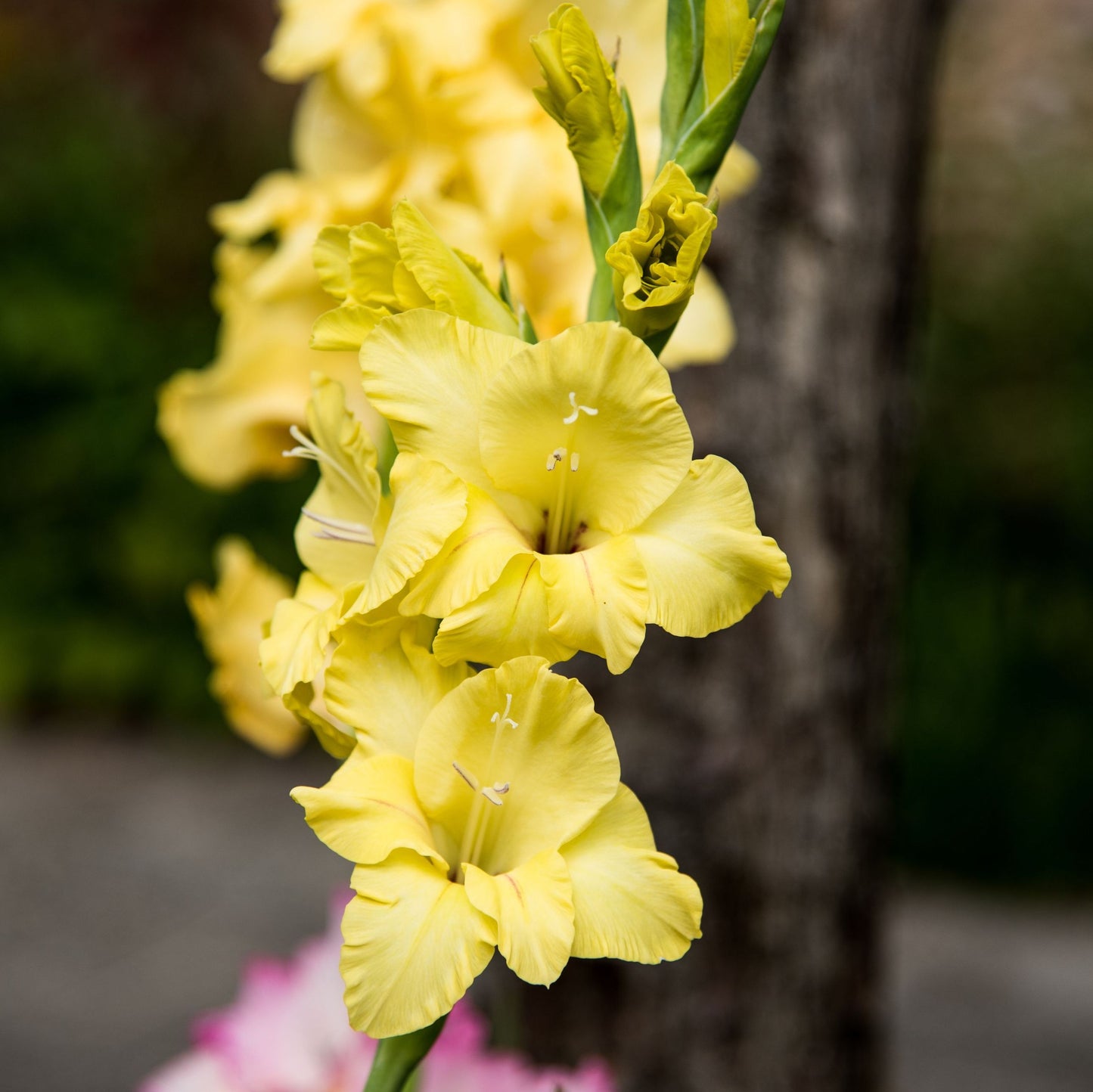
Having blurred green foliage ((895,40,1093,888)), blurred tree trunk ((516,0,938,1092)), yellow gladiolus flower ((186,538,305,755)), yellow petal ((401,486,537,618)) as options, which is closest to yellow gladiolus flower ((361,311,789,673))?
yellow petal ((401,486,537,618))

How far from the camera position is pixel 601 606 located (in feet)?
1.28

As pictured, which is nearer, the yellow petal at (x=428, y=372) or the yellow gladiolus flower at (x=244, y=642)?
the yellow petal at (x=428, y=372)

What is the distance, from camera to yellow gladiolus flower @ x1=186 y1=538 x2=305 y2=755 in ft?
2.15

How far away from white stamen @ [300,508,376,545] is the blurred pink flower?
246mm

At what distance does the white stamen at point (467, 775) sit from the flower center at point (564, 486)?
9 cm

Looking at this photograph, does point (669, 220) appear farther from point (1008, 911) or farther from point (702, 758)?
point (1008, 911)

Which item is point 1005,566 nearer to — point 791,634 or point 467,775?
point 791,634

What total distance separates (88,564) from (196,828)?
747 millimetres

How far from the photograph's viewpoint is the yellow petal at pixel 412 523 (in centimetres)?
39

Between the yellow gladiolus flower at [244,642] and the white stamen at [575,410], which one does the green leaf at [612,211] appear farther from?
the yellow gladiolus flower at [244,642]

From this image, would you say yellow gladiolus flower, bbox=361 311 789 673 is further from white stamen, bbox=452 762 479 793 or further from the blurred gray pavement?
the blurred gray pavement

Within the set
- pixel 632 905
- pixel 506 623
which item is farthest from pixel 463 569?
pixel 632 905

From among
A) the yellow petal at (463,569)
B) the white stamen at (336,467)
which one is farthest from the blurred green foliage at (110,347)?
the yellow petal at (463,569)

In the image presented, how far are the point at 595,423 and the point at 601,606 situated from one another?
2.7 inches
